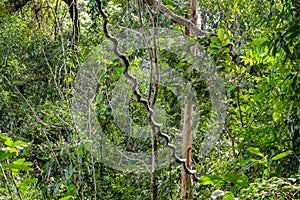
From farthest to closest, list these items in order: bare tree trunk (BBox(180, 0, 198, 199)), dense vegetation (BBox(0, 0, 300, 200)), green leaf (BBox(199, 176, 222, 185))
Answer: bare tree trunk (BBox(180, 0, 198, 199)), dense vegetation (BBox(0, 0, 300, 200)), green leaf (BBox(199, 176, 222, 185))

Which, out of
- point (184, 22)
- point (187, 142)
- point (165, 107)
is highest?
point (184, 22)

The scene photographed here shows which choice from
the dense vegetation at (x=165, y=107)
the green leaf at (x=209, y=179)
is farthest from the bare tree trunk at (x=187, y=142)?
the green leaf at (x=209, y=179)

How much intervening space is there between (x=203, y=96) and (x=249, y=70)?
35 centimetres

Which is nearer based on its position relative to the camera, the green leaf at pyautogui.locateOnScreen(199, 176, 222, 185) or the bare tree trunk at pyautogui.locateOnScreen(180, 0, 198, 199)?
the green leaf at pyautogui.locateOnScreen(199, 176, 222, 185)

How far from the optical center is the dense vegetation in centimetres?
97

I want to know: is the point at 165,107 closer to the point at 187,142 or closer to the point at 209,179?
the point at 187,142

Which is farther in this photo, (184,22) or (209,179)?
(184,22)

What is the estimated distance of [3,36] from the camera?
3.31 meters

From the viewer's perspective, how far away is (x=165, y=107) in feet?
7.00

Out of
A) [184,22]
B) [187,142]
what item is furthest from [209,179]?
[184,22]

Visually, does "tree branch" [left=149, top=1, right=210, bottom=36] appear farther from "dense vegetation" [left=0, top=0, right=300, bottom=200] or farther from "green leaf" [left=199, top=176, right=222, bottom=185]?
"green leaf" [left=199, top=176, right=222, bottom=185]

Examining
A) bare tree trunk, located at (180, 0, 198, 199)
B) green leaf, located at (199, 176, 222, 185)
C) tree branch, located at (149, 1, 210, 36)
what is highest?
tree branch, located at (149, 1, 210, 36)

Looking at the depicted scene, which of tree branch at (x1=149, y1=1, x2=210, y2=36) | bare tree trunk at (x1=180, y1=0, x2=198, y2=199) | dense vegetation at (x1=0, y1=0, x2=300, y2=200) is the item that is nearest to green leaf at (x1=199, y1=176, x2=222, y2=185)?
dense vegetation at (x1=0, y1=0, x2=300, y2=200)

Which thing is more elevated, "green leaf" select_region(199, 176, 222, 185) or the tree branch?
the tree branch
